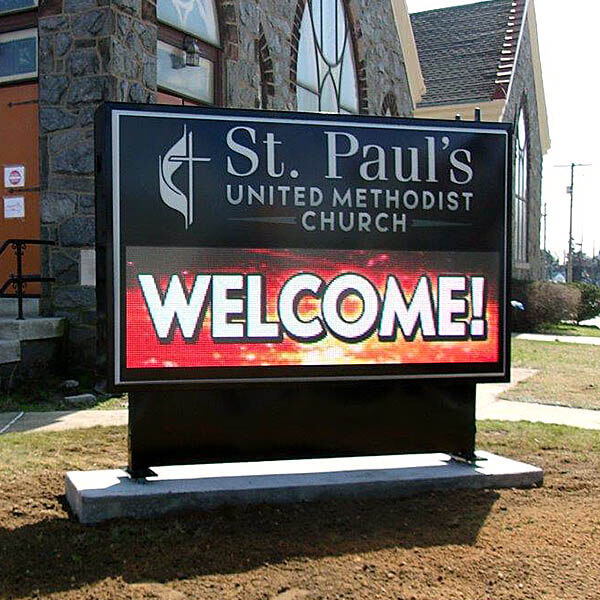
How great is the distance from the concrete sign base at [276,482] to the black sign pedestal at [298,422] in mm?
131

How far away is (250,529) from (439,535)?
99cm

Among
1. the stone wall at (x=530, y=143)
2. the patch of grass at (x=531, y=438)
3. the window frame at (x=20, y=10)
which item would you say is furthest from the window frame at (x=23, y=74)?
the stone wall at (x=530, y=143)

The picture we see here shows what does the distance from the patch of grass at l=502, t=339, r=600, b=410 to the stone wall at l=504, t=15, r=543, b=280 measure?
979 centimetres

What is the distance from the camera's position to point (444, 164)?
17.1 ft

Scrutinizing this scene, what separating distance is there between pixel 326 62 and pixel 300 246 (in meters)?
10.1

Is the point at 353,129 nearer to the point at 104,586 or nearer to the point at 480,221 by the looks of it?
the point at 480,221

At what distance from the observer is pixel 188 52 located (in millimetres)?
10211

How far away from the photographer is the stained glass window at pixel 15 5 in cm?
923

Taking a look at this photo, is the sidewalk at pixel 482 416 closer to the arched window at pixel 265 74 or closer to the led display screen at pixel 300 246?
the led display screen at pixel 300 246

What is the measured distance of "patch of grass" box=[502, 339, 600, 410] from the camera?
9.20 m

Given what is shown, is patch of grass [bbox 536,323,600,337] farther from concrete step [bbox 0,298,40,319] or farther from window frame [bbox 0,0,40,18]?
window frame [bbox 0,0,40,18]

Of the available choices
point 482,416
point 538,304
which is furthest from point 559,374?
point 538,304

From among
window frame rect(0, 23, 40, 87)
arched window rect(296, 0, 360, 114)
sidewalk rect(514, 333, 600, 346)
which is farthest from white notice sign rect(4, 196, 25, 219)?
sidewalk rect(514, 333, 600, 346)

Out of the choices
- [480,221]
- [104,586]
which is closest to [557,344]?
[480,221]
